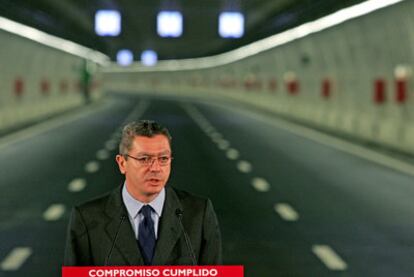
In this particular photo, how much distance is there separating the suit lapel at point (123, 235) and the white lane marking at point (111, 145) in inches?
824

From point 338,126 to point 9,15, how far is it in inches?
453

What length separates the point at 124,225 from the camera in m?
3.91

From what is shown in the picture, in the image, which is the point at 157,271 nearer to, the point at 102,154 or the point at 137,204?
the point at 137,204

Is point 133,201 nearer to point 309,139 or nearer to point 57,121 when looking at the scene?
point 309,139

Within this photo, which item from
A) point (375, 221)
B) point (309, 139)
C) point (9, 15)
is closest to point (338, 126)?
point (309, 139)

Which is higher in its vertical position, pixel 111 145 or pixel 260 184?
pixel 260 184

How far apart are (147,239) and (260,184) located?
12.8 m

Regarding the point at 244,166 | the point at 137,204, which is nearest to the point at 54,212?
the point at 244,166

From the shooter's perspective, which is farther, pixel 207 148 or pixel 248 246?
pixel 207 148

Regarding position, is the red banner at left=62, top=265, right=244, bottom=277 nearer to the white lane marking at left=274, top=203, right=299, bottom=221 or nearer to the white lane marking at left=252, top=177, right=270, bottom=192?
the white lane marking at left=274, top=203, right=299, bottom=221

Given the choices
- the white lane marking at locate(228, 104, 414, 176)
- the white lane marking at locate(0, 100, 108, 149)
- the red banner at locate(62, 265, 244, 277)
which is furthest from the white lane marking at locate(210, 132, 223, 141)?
the red banner at locate(62, 265, 244, 277)

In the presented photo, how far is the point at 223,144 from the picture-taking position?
26828 millimetres

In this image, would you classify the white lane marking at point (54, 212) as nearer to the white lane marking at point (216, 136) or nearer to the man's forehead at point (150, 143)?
the man's forehead at point (150, 143)

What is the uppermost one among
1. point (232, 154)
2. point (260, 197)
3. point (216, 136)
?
point (260, 197)
